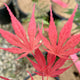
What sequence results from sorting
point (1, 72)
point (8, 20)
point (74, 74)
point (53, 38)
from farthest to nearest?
point (8, 20), point (1, 72), point (74, 74), point (53, 38)

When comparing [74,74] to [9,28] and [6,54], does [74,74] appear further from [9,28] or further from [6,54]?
[9,28]

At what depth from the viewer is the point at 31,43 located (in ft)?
1.46

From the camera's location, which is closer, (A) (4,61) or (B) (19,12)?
(A) (4,61)

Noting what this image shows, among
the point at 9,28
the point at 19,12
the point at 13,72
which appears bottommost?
the point at 13,72

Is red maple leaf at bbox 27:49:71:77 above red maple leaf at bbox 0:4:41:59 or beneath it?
beneath

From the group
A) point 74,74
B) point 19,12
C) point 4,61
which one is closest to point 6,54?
point 4,61

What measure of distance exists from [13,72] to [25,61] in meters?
0.15

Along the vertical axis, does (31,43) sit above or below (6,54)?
above

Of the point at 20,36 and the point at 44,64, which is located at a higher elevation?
the point at 20,36

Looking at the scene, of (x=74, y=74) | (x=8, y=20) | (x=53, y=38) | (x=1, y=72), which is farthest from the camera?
(x=8, y=20)

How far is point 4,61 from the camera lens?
1249 mm

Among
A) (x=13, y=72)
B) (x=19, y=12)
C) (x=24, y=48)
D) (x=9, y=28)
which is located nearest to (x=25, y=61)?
(x=13, y=72)

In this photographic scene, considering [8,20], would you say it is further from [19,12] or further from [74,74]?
[74,74]

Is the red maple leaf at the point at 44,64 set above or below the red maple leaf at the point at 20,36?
below
